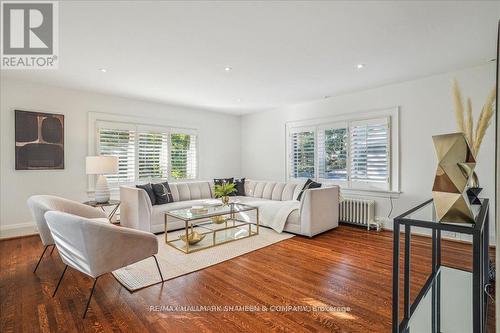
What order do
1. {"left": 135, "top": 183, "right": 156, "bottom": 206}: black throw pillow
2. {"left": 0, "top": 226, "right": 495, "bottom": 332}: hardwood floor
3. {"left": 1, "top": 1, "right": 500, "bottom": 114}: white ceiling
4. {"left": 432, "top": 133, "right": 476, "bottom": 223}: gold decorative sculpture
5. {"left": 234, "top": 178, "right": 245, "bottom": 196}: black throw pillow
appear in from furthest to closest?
{"left": 234, "top": 178, "right": 245, "bottom": 196}: black throw pillow → {"left": 135, "top": 183, "right": 156, "bottom": 206}: black throw pillow → {"left": 1, "top": 1, "right": 500, "bottom": 114}: white ceiling → {"left": 0, "top": 226, "right": 495, "bottom": 332}: hardwood floor → {"left": 432, "top": 133, "right": 476, "bottom": 223}: gold decorative sculpture

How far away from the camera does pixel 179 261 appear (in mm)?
3055

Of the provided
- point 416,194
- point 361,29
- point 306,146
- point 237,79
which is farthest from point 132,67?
point 416,194

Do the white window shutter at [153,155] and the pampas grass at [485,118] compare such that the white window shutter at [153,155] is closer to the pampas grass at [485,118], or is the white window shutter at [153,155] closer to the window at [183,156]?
the window at [183,156]

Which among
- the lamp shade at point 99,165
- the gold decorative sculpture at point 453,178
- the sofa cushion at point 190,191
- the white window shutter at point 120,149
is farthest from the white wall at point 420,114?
the lamp shade at point 99,165

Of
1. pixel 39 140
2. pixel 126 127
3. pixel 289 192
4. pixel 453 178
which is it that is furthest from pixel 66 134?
pixel 453 178

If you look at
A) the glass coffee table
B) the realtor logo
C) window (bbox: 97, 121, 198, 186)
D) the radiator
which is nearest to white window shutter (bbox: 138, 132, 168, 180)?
window (bbox: 97, 121, 198, 186)

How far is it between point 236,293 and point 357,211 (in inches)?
125

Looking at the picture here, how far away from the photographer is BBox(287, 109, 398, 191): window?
14.6ft

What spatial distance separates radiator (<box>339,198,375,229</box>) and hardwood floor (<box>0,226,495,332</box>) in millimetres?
1078

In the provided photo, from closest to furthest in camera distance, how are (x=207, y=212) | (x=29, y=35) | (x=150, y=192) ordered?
(x=29, y=35) → (x=207, y=212) → (x=150, y=192)

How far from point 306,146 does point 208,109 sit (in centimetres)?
257

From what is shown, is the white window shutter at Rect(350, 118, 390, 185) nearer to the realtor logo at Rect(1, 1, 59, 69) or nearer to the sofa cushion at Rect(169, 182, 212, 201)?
the sofa cushion at Rect(169, 182, 212, 201)

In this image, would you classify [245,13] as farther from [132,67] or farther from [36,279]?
[36,279]

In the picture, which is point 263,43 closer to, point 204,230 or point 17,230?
point 204,230
